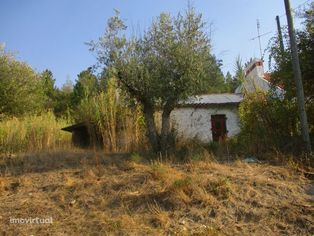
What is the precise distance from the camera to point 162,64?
1072 cm

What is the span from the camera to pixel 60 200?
24.7 ft

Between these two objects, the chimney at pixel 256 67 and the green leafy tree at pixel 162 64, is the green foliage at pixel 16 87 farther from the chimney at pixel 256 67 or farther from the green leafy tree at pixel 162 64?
the chimney at pixel 256 67

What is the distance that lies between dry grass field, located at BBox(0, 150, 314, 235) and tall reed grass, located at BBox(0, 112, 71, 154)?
4.22 m

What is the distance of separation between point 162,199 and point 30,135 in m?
8.75

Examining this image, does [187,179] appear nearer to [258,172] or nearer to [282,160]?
[258,172]

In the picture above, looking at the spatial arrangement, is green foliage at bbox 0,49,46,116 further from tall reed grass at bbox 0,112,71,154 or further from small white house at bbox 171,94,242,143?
small white house at bbox 171,94,242,143

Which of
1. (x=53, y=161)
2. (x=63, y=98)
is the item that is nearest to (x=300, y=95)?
(x=53, y=161)

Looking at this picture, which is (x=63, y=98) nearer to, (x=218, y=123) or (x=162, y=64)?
(x=218, y=123)

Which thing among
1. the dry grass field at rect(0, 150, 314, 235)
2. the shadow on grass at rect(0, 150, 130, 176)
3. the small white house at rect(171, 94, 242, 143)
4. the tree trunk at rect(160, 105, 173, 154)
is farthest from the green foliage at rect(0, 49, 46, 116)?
the small white house at rect(171, 94, 242, 143)

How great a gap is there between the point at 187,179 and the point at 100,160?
3595mm

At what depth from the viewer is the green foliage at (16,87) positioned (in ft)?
47.2

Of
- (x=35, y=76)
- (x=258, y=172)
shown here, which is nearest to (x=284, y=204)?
(x=258, y=172)

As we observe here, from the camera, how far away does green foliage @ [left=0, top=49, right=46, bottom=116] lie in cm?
1439

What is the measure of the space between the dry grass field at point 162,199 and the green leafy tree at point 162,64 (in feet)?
7.48
